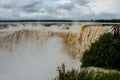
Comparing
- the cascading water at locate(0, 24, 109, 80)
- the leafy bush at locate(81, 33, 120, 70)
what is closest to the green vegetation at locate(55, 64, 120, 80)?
the leafy bush at locate(81, 33, 120, 70)

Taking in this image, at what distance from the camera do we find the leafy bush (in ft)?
68.4

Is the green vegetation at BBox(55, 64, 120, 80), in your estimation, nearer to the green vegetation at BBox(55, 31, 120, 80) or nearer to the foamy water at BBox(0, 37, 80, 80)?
the green vegetation at BBox(55, 31, 120, 80)

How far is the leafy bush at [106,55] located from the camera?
2086cm

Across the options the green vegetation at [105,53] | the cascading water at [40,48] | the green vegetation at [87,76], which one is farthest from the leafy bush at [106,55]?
the cascading water at [40,48]

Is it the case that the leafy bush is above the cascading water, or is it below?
above

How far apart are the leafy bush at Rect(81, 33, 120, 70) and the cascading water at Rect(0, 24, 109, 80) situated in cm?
744

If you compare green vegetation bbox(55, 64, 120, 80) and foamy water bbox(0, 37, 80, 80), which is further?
foamy water bbox(0, 37, 80, 80)

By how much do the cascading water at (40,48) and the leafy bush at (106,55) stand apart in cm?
744

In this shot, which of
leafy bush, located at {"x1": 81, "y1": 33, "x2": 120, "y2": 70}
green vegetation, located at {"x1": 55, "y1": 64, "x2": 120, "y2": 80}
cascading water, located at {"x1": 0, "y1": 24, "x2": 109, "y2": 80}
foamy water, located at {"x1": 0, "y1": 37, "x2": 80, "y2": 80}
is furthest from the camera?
cascading water, located at {"x1": 0, "y1": 24, "x2": 109, "y2": 80}

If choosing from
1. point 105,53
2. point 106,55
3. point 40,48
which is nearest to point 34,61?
point 40,48

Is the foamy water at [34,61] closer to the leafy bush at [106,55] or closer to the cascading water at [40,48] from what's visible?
the cascading water at [40,48]

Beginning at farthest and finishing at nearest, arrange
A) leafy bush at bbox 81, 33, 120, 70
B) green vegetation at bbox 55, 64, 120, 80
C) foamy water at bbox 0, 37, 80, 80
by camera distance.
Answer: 1. foamy water at bbox 0, 37, 80, 80
2. leafy bush at bbox 81, 33, 120, 70
3. green vegetation at bbox 55, 64, 120, 80

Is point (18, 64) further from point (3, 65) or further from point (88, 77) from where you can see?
point (88, 77)

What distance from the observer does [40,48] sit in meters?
35.3
